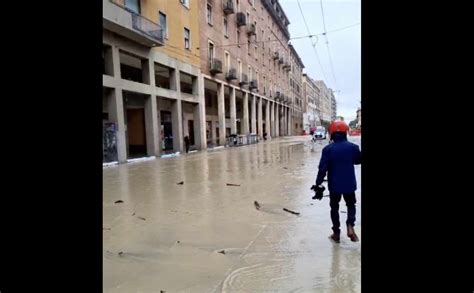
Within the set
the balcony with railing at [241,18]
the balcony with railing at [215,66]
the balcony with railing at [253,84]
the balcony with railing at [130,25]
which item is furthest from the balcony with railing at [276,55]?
the balcony with railing at [130,25]

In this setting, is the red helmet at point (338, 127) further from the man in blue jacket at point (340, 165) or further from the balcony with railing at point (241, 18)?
the balcony with railing at point (241, 18)

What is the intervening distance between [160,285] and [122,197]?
5.44 m

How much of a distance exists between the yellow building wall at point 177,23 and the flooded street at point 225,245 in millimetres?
16158

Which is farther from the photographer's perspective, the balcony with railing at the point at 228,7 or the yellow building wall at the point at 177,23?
the balcony with railing at the point at 228,7

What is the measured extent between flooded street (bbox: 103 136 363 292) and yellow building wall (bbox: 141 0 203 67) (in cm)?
1616

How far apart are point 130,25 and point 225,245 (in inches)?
647

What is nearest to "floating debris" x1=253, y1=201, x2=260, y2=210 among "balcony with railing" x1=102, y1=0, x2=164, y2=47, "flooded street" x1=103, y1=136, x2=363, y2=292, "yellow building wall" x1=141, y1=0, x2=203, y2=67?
"flooded street" x1=103, y1=136, x2=363, y2=292

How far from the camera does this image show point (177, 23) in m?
25.2

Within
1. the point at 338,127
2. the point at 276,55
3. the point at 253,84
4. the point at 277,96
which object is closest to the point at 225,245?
the point at 338,127

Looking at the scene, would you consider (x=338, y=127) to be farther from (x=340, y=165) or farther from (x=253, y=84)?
(x=253, y=84)

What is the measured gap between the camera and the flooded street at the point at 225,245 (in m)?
3.48

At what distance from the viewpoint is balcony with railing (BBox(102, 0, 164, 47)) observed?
17.3 meters
